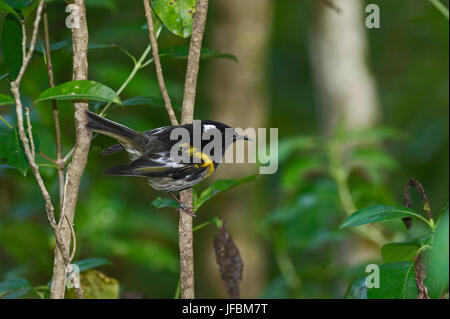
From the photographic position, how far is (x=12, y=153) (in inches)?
76.4

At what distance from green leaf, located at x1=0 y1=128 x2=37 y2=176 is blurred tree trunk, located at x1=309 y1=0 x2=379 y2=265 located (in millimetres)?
3605

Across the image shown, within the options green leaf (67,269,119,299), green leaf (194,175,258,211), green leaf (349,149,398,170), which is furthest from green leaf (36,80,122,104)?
green leaf (349,149,398,170)

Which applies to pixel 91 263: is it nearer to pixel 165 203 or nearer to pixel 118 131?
pixel 165 203

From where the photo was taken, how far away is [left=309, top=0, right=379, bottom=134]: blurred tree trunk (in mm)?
4992

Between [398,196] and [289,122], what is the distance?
2.73 m

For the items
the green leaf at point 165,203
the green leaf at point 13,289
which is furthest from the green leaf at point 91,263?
the green leaf at point 165,203

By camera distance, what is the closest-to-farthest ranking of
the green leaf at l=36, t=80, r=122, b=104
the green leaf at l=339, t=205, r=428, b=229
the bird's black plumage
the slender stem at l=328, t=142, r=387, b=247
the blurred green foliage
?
the green leaf at l=36, t=80, r=122, b=104 → the green leaf at l=339, t=205, r=428, b=229 → the bird's black plumage → the blurred green foliage → the slender stem at l=328, t=142, r=387, b=247

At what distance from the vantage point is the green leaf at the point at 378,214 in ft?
6.47

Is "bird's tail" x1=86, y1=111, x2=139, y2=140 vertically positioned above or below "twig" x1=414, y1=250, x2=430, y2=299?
above

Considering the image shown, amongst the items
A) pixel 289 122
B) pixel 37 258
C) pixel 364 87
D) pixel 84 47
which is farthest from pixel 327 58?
pixel 289 122

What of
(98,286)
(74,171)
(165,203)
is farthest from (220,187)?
(98,286)

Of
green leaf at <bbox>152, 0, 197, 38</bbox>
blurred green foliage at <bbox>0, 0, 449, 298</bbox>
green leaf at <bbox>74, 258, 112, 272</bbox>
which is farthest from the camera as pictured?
blurred green foliage at <bbox>0, 0, 449, 298</bbox>

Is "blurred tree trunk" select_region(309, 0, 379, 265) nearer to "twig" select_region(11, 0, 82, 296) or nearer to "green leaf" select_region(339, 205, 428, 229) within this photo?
"green leaf" select_region(339, 205, 428, 229)
